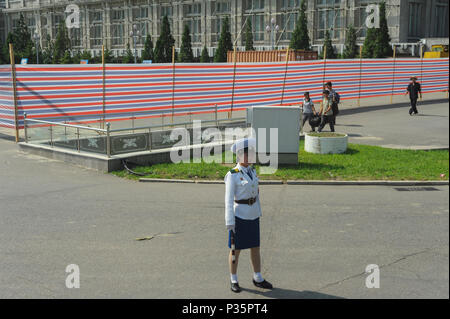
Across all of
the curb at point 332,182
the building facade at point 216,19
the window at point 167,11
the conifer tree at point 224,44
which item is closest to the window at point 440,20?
the building facade at point 216,19

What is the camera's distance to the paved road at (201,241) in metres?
5.91

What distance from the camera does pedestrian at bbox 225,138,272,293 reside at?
232 inches

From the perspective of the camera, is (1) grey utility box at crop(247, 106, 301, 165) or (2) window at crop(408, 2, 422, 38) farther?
(2) window at crop(408, 2, 422, 38)

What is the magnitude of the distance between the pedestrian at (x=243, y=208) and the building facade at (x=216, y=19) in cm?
4381

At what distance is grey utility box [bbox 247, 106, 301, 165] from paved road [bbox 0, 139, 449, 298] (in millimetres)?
1778

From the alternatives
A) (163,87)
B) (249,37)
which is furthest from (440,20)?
(163,87)

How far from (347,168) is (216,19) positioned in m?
59.4

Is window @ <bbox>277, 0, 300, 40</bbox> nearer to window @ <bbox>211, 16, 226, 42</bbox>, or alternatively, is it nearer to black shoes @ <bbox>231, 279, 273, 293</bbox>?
window @ <bbox>211, 16, 226, 42</bbox>

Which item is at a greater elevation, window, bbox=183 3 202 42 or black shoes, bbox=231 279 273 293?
window, bbox=183 3 202 42

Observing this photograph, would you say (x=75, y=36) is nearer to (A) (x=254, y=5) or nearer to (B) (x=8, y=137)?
(A) (x=254, y=5)

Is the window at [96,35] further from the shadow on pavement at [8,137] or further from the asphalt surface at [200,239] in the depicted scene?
the asphalt surface at [200,239]

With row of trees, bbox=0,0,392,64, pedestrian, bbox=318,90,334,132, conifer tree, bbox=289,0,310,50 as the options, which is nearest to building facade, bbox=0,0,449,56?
row of trees, bbox=0,0,392,64

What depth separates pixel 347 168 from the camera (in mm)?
12672

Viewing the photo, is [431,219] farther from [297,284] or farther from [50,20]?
[50,20]
